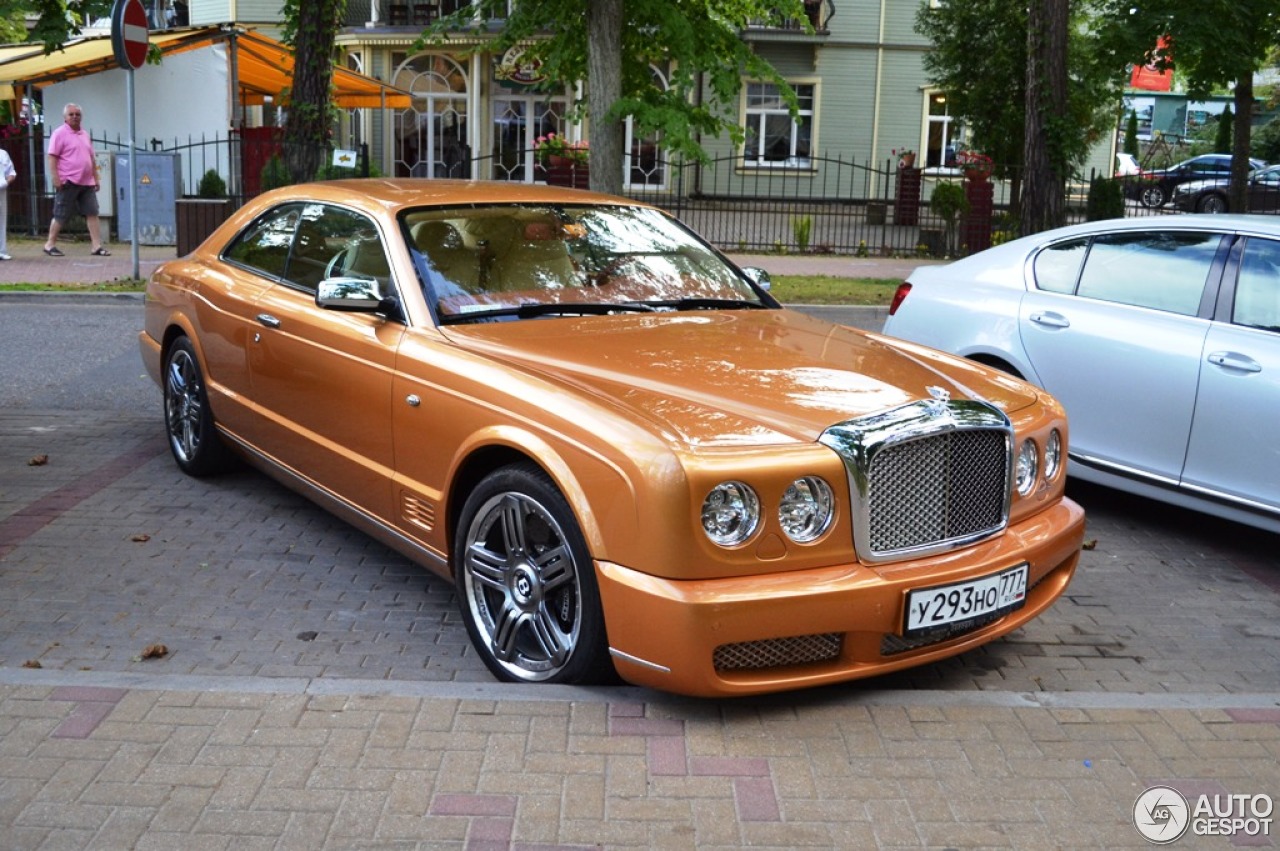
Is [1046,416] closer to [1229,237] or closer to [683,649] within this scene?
[683,649]

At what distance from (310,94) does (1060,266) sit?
14.3m

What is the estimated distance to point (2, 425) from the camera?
8.12m

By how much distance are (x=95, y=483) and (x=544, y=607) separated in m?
3.61

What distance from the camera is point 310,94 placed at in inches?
745

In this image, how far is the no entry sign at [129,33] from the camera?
14070mm

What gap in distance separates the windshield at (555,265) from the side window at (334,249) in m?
0.19

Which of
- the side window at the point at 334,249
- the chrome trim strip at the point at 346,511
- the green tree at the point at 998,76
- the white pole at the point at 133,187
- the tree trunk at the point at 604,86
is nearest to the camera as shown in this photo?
the chrome trim strip at the point at 346,511

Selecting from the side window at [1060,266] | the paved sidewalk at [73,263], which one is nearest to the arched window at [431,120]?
the paved sidewalk at [73,263]

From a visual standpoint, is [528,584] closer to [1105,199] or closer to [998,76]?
[1105,199]

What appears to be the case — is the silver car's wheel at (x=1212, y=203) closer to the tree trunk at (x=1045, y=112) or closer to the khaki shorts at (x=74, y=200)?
the tree trunk at (x=1045, y=112)

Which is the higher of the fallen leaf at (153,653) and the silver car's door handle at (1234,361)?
the silver car's door handle at (1234,361)

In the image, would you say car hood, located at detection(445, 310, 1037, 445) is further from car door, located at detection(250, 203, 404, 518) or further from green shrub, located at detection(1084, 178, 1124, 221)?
green shrub, located at detection(1084, 178, 1124, 221)

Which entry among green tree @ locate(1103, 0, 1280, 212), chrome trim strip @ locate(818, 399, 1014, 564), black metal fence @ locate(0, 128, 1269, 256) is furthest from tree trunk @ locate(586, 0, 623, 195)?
chrome trim strip @ locate(818, 399, 1014, 564)

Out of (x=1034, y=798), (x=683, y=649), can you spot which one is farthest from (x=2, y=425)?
(x=1034, y=798)
